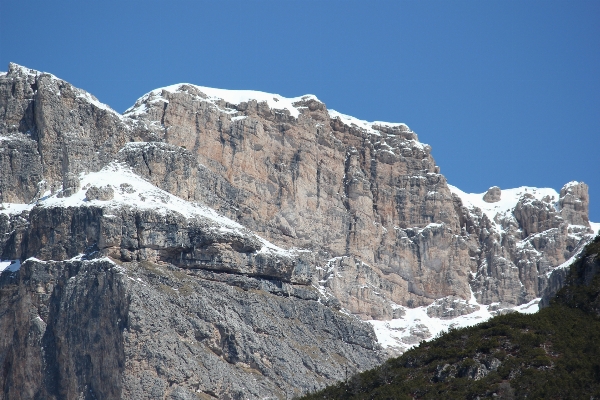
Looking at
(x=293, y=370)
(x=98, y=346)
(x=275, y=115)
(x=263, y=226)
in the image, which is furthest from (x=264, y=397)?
(x=275, y=115)

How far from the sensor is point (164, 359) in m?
134

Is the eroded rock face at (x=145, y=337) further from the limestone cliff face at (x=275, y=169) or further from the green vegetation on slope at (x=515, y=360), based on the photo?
the green vegetation on slope at (x=515, y=360)

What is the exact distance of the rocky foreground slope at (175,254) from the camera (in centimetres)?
13738

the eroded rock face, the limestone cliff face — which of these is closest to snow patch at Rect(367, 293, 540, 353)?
the limestone cliff face

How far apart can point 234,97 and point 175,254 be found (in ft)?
155

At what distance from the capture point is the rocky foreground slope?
13738cm

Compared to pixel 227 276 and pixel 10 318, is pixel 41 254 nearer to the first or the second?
pixel 10 318

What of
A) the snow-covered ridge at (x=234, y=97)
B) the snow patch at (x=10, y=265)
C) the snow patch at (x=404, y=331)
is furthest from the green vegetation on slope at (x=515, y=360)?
the snow-covered ridge at (x=234, y=97)

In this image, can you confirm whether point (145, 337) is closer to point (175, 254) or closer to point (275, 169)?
point (175, 254)

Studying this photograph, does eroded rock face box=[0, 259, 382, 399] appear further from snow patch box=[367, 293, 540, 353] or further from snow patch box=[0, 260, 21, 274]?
snow patch box=[367, 293, 540, 353]

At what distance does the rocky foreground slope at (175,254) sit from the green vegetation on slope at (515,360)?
54.0m

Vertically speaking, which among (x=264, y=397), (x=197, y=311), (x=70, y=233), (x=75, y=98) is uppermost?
(x=75, y=98)

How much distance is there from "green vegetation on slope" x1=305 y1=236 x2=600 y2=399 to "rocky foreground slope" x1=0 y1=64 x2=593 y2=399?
53954 millimetres

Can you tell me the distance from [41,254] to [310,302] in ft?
119
